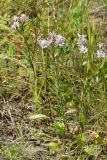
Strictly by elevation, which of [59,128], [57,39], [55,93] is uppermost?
[57,39]

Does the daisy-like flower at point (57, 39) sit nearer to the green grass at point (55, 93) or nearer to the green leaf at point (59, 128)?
the green grass at point (55, 93)

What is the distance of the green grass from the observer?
1832 mm

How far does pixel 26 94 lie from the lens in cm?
207

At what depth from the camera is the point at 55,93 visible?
198 centimetres

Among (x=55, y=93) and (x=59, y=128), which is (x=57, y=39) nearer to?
(x=55, y=93)

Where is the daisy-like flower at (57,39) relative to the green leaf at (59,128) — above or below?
above

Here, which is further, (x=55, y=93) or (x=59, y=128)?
(x=55, y=93)

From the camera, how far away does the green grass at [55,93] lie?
1.83 meters

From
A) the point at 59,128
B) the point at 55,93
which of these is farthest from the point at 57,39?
the point at 59,128

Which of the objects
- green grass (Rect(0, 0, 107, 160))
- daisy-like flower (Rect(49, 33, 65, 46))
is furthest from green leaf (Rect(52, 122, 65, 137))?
daisy-like flower (Rect(49, 33, 65, 46))

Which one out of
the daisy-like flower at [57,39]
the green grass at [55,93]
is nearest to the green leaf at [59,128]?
the green grass at [55,93]

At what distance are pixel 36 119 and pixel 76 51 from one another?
1.17ft

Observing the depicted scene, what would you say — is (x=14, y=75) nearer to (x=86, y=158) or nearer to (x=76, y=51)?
(x=76, y=51)

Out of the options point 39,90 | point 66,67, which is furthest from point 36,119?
point 66,67
